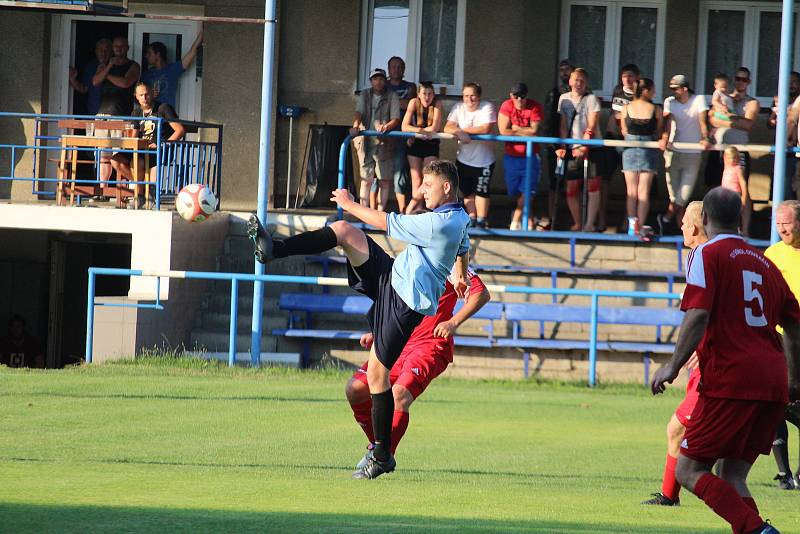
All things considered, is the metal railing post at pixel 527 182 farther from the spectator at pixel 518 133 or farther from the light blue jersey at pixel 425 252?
the light blue jersey at pixel 425 252

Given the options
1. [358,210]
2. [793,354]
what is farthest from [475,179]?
[793,354]

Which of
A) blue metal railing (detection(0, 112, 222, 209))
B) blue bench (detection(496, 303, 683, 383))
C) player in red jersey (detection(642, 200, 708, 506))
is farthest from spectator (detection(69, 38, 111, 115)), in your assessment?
player in red jersey (detection(642, 200, 708, 506))

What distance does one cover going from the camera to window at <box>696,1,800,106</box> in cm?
2019

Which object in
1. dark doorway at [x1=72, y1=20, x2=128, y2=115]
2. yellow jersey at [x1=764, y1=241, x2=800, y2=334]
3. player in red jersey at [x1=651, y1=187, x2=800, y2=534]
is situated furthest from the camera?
dark doorway at [x1=72, y1=20, x2=128, y2=115]

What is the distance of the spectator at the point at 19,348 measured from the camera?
19.5 metres

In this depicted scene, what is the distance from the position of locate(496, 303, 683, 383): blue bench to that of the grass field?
36.4 inches

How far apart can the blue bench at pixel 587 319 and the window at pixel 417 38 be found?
502 centimetres

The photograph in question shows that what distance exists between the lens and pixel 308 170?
20.1 meters

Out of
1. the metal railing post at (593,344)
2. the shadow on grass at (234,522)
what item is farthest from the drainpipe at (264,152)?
the shadow on grass at (234,522)

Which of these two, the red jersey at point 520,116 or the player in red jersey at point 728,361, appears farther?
the red jersey at point 520,116

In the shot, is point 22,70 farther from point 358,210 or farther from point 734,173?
point 358,210

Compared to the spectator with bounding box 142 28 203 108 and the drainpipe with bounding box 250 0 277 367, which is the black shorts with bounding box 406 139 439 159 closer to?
the drainpipe with bounding box 250 0 277 367

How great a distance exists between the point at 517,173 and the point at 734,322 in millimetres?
12094

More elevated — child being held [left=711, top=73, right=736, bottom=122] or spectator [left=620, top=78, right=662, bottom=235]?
child being held [left=711, top=73, right=736, bottom=122]
